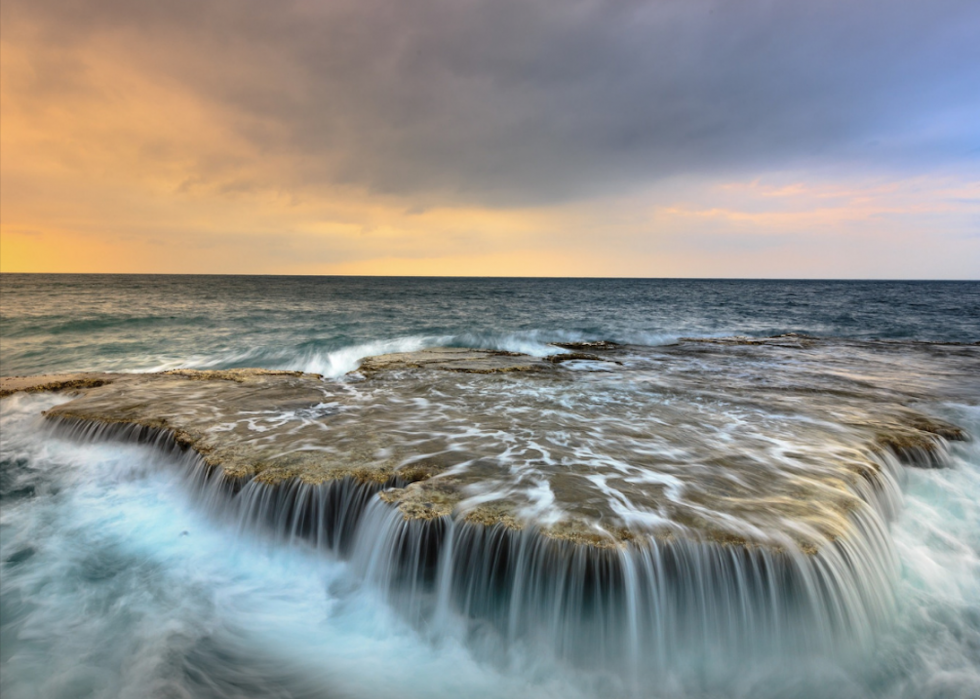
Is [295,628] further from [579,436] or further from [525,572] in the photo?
[579,436]

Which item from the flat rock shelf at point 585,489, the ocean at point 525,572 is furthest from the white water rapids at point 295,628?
the flat rock shelf at point 585,489

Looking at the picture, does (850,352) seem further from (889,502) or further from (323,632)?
(323,632)

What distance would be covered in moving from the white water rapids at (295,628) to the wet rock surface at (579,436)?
827 mm

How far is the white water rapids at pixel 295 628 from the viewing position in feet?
→ 12.2

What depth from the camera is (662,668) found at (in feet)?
12.4

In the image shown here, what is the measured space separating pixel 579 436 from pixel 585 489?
180cm

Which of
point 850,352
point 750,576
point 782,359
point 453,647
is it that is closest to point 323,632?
point 453,647

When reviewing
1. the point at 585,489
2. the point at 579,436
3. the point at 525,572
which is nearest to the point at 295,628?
the point at 525,572

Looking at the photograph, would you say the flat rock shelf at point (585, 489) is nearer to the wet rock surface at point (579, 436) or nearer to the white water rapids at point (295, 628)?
the wet rock surface at point (579, 436)

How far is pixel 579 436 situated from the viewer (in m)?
6.67

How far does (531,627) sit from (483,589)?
519 mm

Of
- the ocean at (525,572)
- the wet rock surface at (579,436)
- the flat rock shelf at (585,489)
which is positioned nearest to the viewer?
the ocean at (525,572)

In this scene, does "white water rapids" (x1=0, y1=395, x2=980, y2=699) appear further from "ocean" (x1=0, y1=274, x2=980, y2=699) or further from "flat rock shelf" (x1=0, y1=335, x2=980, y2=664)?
"flat rock shelf" (x1=0, y1=335, x2=980, y2=664)

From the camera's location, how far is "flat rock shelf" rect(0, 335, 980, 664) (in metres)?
3.94
